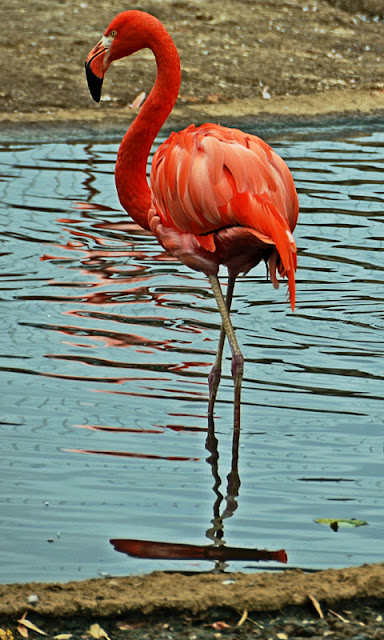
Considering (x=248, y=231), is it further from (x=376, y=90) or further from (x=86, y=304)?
(x=376, y=90)

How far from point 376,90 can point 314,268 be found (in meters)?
6.79

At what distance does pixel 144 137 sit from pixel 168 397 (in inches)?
46.5

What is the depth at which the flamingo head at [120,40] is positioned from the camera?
4965 millimetres

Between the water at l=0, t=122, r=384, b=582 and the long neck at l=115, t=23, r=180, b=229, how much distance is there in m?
0.73

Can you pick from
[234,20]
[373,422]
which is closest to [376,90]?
[234,20]

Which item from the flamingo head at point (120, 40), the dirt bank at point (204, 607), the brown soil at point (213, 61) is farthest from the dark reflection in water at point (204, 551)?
the brown soil at point (213, 61)

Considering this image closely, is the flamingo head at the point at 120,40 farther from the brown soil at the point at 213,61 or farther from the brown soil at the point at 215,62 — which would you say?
the brown soil at the point at 213,61

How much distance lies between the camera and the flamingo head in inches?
195

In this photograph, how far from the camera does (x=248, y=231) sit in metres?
4.09

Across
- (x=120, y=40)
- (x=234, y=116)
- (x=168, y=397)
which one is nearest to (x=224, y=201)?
(x=168, y=397)

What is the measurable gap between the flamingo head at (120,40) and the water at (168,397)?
123 cm

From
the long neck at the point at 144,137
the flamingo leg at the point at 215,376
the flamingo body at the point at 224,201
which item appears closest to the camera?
the flamingo body at the point at 224,201

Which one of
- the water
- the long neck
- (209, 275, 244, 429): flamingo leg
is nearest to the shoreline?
the water

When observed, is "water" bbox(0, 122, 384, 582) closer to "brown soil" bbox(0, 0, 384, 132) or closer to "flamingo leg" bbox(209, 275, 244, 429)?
"flamingo leg" bbox(209, 275, 244, 429)
